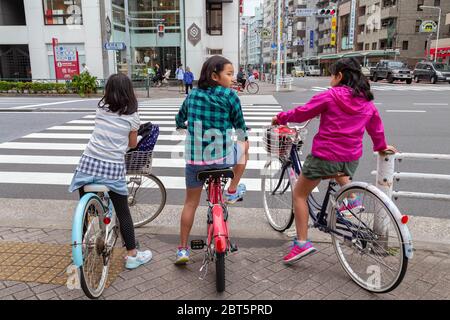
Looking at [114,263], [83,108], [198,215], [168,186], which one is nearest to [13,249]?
[114,263]

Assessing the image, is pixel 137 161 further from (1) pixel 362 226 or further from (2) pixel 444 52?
(2) pixel 444 52

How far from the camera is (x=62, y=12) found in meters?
27.7

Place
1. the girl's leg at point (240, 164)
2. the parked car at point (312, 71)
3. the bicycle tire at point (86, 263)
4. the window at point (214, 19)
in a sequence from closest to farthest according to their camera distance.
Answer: the bicycle tire at point (86, 263) < the girl's leg at point (240, 164) < the window at point (214, 19) < the parked car at point (312, 71)

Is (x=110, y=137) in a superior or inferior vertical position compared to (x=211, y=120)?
inferior

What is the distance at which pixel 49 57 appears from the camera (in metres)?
28.1

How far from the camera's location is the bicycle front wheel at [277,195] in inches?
164

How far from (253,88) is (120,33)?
12.9m

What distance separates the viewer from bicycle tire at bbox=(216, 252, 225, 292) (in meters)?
2.87

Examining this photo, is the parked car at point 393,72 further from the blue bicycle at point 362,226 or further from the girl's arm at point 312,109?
the girl's arm at point 312,109

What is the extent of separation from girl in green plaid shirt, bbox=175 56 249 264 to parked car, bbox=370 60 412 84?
33.3m

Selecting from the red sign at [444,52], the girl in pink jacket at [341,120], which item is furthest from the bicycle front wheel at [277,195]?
the red sign at [444,52]

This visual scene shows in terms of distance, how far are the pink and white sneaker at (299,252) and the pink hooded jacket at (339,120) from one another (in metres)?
0.83

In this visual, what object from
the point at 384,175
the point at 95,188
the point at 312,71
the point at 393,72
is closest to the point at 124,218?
the point at 95,188

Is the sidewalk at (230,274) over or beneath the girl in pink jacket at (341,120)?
beneath
